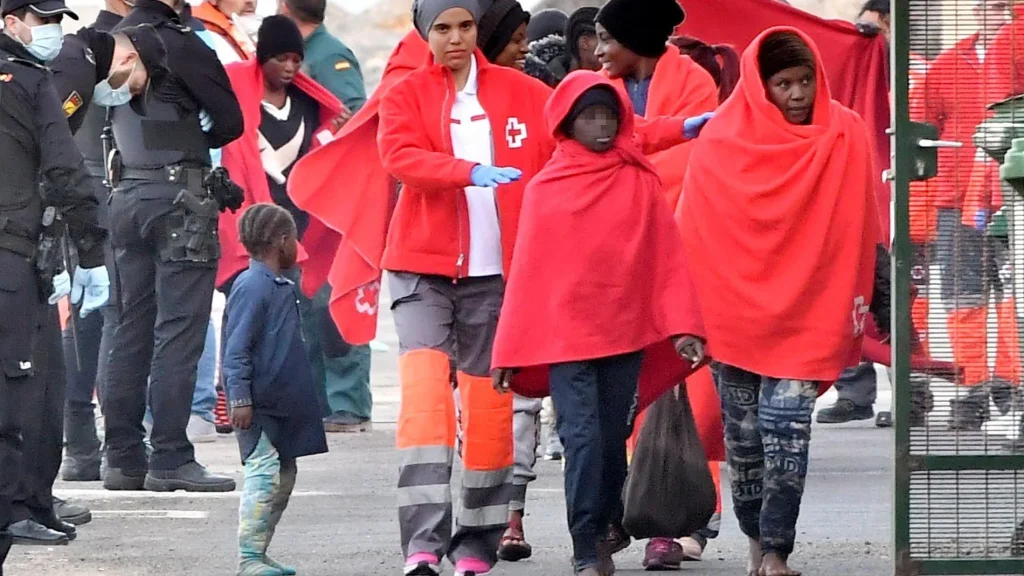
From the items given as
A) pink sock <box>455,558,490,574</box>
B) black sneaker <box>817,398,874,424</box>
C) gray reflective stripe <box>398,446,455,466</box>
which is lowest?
black sneaker <box>817,398,874,424</box>

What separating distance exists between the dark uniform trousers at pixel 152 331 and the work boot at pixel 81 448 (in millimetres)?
398

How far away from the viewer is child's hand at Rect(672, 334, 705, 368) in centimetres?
724

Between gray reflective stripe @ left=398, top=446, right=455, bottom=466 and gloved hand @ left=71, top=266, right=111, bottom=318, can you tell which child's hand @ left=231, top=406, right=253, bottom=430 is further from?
gloved hand @ left=71, top=266, right=111, bottom=318

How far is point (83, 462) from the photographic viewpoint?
10.7m

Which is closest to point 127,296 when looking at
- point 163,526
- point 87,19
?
point 163,526

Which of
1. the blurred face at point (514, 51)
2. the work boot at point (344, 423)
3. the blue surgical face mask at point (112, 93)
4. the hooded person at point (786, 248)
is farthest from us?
the work boot at point (344, 423)

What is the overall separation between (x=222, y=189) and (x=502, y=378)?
3.23 meters

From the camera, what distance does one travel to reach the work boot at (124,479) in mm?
10266

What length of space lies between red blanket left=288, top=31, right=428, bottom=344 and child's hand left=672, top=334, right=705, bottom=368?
268 cm

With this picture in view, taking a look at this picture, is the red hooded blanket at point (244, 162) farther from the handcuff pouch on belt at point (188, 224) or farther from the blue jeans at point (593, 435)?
the blue jeans at point (593, 435)

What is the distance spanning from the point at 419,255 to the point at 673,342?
901mm

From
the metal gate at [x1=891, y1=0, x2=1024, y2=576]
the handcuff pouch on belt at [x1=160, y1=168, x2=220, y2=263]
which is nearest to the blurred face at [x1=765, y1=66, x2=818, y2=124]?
the metal gate at [x1=891, y1=0, x2=1024, y2=576]

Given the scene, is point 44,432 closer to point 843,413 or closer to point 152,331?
point 152,331

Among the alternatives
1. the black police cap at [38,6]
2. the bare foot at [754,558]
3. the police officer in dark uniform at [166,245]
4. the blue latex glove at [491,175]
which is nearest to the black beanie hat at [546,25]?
the police officer in dark uniform at [166,245]
